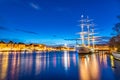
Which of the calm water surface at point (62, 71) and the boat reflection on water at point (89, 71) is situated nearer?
the boat reflection on water at point (89, 71)

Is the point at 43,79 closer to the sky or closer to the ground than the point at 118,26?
closer to the ground

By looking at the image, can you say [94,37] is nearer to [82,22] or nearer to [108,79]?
[82,22]

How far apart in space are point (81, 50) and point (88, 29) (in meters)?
36.0

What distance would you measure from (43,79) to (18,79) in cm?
254

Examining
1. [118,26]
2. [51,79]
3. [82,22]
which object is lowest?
[51,79]

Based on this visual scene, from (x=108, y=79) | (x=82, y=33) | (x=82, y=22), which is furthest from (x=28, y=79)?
(x=82, y=22)

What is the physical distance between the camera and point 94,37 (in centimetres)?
13038

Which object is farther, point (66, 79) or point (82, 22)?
point (82, 22)

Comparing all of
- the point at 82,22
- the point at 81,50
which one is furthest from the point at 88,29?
the point at 81,50

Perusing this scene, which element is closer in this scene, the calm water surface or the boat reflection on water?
the boat reflection on water

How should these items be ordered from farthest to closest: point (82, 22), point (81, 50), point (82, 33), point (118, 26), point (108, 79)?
point (82, 22)
point (82, 33)
point (81, 50)
point (118, 26)
point (108, 79)

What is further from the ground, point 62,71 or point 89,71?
point 89,71

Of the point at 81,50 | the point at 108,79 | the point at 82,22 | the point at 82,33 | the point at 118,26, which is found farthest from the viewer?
the point at 82,22

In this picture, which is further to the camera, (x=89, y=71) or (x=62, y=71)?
(x=62, y=71)
